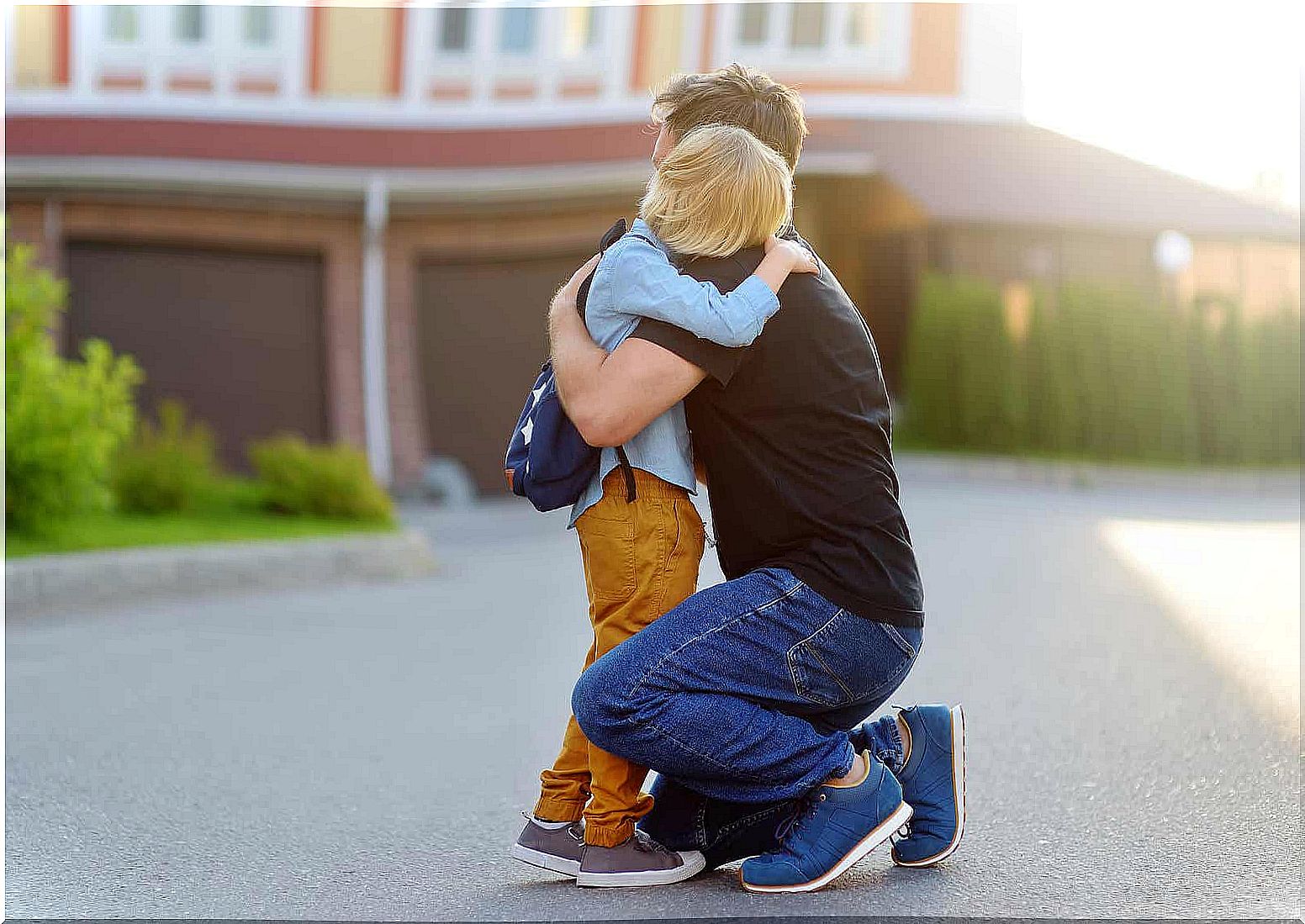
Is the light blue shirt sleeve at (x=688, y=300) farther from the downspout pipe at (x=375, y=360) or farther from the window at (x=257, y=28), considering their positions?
the window at (x=257, y=28)

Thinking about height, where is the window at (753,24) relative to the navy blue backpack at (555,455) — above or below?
above

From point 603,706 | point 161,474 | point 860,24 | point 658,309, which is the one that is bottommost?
point 161,474

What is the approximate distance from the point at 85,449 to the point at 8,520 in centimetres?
69

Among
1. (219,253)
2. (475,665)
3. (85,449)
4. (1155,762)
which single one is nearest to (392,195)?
(219,253)

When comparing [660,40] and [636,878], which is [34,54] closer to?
[660,40]

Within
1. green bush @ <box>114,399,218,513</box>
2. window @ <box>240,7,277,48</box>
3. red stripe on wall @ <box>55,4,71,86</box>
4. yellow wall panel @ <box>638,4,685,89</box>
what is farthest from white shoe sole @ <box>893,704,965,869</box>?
red stripe on wall @ <box>55,4,71,86</box>

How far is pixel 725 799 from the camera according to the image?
129 inches

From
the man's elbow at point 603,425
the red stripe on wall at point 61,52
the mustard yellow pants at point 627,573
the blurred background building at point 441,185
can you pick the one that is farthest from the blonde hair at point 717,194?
the red stripe on wall at point 61,52

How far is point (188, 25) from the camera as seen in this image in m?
19.5

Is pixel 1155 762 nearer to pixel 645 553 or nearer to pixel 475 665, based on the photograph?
pixel 645 553

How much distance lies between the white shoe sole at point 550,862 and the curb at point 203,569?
5.92m

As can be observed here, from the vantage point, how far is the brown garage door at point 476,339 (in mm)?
18312

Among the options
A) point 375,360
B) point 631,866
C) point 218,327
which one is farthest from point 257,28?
point 631,866

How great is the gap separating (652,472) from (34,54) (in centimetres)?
1862
